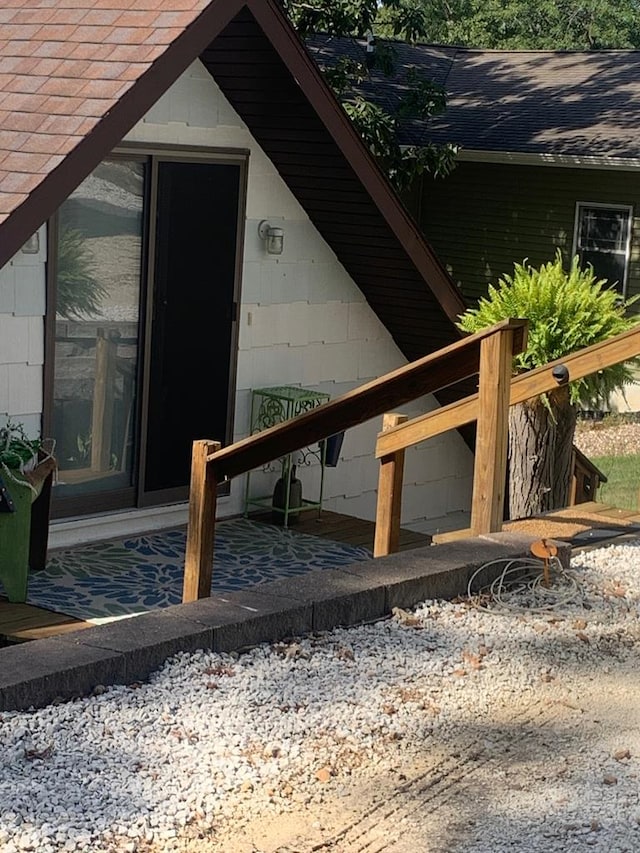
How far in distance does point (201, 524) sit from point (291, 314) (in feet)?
12.1

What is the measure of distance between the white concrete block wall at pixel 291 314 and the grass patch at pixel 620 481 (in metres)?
3.63

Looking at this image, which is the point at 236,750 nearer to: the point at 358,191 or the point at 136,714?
the point at 136,714

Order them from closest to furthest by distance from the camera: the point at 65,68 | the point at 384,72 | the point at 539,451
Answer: the point at 65,68
the point at 539,451
the point at 384,72

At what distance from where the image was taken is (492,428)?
5.68 metres

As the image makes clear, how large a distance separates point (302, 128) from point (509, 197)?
1004 centimetres

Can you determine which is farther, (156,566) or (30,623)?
(156,566)

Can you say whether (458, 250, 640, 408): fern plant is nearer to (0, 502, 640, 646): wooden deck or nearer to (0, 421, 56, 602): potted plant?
(0, 502, 640, 646): wooden deck

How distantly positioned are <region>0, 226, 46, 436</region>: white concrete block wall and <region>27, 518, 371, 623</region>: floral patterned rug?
839mm

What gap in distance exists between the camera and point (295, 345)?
930cm

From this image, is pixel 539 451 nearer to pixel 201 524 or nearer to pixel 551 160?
pixel 201 524

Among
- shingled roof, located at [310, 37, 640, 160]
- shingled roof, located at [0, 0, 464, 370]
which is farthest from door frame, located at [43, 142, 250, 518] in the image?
shingled roof, located at [310, 37, 640, 160]

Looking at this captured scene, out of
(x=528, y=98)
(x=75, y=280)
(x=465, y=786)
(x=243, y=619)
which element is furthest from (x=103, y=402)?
(x=528, y=98)

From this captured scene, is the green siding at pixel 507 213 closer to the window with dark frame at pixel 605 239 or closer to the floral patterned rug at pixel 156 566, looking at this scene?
the window with dark frame at pixel 605 239

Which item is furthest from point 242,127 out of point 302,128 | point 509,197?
point 509,197
